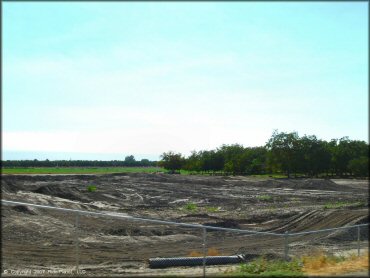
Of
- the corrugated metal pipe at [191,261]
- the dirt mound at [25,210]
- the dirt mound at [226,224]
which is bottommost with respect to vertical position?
the dirt mound at [226,224]

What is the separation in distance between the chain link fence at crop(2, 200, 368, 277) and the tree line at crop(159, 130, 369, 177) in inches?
135

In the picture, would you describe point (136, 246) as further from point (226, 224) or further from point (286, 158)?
point (286, 158)

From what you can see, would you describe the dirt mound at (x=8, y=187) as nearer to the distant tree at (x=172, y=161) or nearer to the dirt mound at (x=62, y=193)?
the dirt mound at (x=62, y=193)

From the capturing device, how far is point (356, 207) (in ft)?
116

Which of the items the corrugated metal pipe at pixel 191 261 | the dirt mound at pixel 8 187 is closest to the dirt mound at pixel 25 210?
the corrugated metal pipe at pixel 191 261

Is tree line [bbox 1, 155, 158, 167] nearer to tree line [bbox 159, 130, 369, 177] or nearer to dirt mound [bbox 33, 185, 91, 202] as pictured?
tree line [bbox 159, 130, 369, 177]

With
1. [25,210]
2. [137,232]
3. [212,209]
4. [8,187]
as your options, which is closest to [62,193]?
[8,187]

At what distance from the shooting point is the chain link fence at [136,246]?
1468 cm

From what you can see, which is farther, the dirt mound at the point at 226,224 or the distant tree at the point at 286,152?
the distant tree at the point at 286,152

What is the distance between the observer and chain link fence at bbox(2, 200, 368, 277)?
14680mm

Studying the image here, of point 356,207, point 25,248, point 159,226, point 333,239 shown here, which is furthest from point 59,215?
point 356,207

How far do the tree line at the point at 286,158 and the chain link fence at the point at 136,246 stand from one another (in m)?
3.42

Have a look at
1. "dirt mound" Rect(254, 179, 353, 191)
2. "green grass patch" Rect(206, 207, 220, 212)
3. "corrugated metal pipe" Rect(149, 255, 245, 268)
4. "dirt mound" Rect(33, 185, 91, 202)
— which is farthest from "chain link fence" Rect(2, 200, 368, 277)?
"dirt mound" Rect(254, 179, 353, 191)

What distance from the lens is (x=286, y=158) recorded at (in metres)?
52.7
